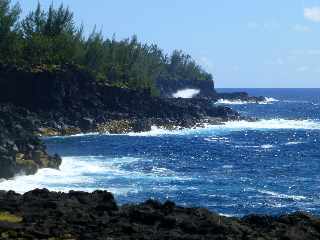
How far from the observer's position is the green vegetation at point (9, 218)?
3362 centimetres

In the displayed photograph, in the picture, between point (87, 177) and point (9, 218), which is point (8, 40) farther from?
point (9, 218)

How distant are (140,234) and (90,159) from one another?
5496 centimetres

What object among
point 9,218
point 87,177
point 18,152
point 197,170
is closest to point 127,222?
point 9,218

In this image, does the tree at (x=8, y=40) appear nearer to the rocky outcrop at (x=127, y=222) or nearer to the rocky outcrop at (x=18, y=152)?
the rocky outcrop at (x=18, y=152)

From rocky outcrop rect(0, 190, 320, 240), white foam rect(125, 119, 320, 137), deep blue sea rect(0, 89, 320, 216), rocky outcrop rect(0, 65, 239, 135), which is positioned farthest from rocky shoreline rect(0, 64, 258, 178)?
rocky outcrop rect(0, 190, 320, 240)

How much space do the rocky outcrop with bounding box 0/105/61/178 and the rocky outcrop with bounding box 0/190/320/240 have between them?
27852 mm

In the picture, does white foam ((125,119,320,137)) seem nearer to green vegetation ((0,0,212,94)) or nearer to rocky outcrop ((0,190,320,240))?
green vegetation ((0,0,212,94))

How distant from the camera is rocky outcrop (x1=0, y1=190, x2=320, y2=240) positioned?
31.8m

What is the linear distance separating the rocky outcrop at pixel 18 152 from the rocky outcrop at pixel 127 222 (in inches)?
1097

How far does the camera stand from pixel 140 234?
106 ft

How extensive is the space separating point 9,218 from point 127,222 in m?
6.46

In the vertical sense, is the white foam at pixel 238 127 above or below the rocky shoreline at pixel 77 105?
below

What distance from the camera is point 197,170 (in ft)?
259

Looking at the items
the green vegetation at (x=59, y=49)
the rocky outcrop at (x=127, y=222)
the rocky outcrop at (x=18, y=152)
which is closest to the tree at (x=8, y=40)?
the green vegetation at (x=59, y=49)
